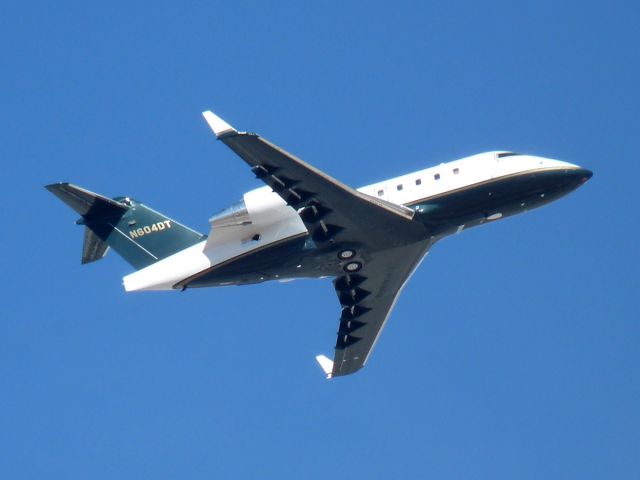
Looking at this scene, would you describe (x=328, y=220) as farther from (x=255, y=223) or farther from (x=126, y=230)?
(x=126, y=230)

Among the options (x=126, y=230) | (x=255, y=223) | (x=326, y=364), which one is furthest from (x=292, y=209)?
(x=326, y=364)

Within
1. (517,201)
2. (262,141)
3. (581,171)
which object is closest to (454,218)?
(517,201)

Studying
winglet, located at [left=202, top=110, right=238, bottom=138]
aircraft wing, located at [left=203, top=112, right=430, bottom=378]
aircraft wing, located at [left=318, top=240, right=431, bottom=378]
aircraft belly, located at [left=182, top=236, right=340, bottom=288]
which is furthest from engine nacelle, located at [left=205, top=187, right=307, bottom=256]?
winglet, located at [left=202, top=110, right=238, bottom=138]

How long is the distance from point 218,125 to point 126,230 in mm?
8768

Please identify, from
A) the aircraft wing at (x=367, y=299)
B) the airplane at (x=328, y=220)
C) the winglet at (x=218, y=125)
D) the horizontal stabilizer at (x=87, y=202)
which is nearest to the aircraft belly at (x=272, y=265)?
the airplane at (x=328, y=220)

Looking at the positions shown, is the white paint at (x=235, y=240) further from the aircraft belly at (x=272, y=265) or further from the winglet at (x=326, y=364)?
the winglet at (x=326, y=364)

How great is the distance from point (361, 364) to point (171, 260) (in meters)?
9.63

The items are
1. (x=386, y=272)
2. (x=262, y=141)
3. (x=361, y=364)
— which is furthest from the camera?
(x=361, y=364)

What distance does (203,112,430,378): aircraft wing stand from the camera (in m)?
37.0

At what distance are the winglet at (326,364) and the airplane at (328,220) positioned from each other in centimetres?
592

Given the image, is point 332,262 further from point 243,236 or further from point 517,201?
point 517,201

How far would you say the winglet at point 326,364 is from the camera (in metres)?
46.8

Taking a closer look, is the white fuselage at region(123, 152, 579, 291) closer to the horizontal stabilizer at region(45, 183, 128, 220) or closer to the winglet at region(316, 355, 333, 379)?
the horizontal stabilizer at region(45, 183, 128, 220)

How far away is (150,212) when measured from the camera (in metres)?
42.8
